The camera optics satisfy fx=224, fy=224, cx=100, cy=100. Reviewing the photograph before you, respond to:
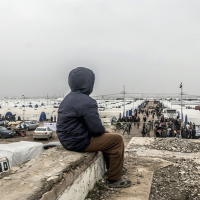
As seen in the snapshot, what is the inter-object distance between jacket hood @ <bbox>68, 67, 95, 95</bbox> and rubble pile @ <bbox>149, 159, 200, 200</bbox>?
1738mm

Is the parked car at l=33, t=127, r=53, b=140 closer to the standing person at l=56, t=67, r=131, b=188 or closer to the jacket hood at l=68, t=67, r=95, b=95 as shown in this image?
the standing person at l=56, t=67, r=131, b=188

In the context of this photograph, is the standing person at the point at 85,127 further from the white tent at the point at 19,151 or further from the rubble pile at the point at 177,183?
the white tent at the point at 19,151

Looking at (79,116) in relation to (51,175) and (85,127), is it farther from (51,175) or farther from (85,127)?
(51,175)

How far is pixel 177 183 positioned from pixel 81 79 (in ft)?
7.30

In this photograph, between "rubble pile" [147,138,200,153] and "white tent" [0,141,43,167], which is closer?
"rubble pile" [147,138,200,153]

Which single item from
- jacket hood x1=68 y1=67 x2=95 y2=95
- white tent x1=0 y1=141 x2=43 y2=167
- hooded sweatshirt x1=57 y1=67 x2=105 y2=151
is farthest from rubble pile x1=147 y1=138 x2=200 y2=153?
white tent x1=0 y1=141 x2=43 y2=167

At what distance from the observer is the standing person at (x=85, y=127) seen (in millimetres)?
2855

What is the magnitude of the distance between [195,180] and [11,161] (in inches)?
325

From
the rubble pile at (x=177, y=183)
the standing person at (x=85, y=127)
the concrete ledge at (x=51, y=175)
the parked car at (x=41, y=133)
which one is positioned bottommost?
the parked car at (x=41, y=133)

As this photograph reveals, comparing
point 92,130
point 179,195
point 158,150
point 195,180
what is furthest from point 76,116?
point 158,150

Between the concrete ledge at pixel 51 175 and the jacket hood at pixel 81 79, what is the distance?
0.88 m

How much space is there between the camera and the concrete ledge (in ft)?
6.27

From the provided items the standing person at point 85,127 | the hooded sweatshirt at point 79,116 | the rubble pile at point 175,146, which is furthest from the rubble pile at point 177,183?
the rubble pile at point 175,146

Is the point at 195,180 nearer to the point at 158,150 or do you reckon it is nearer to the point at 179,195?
the point at 179,195
